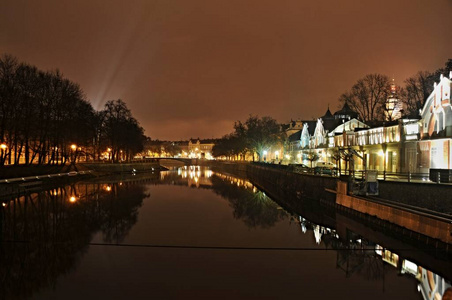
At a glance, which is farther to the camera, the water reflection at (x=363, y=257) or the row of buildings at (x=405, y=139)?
the row of buildings at (x=405, y=139)

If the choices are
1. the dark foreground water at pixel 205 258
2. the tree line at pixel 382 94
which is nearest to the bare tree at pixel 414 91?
the tree line at pixel 382 94

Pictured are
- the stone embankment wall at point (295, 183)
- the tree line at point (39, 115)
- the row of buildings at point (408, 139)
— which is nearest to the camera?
the row of buildings at point (408, 139)

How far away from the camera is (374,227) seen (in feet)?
74.4

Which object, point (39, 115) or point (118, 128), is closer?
point (39, 115)

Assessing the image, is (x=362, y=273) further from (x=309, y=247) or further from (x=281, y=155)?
(x=281, y=155)

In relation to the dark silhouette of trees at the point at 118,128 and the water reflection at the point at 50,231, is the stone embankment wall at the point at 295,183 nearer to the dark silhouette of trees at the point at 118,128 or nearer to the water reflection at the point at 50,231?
the water reflection at the point at 50,231

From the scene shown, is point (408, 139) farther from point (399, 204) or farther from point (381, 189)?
point (399, 204)

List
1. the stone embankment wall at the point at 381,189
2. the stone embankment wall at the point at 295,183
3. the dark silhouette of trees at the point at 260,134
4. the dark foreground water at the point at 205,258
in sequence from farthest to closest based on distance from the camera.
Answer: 1. the dark silhouette of trees at the point at 260,134
2. the stone embankment wall at the point at 295,183
3. the stone embankment wall at the point at 381,189
4. the dark foreground water at the point at 205,258

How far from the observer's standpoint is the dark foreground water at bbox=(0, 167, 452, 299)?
13656 millimetres

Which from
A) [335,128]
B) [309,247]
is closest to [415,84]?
[335,128]

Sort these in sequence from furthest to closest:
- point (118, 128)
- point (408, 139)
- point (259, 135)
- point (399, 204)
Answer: point (259, 135), point (118, 128), point (408, 139), point (399, 204)

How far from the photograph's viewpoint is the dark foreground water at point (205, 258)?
13.7 m

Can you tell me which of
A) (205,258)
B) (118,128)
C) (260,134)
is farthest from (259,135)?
(205,258)

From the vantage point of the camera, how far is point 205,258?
17594mm
